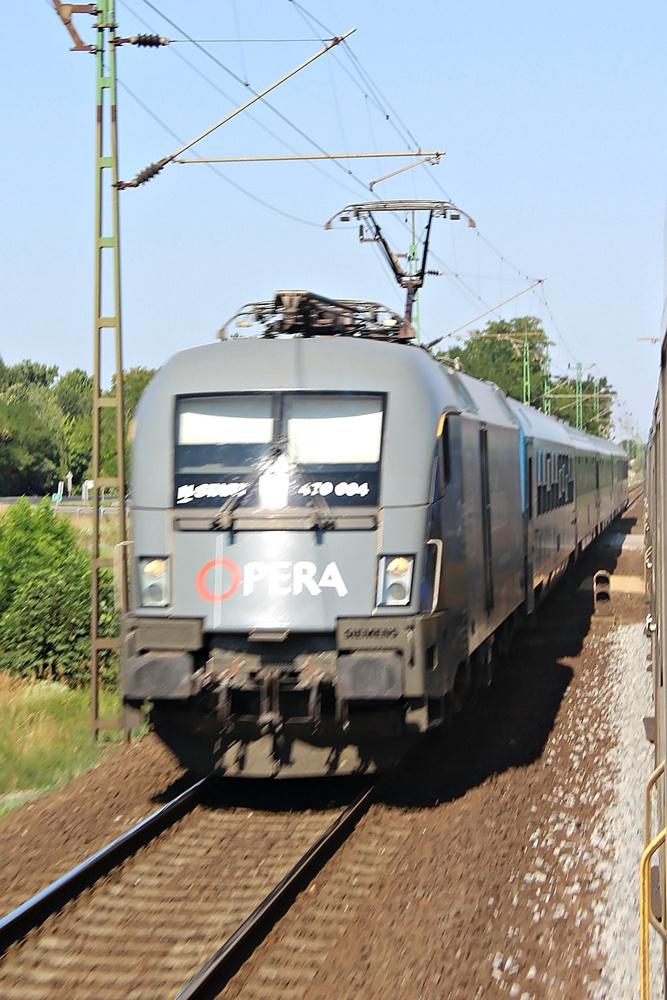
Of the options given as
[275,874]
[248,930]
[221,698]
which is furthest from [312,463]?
[248,930]

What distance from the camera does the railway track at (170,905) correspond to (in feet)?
17.2

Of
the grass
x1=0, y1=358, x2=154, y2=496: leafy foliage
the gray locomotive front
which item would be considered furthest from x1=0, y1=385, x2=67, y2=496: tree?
the gray locomotive front

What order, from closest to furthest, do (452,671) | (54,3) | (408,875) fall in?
(408,875)
(452,671)
(54,3)

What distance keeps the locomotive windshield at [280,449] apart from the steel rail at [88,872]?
203 centimetres

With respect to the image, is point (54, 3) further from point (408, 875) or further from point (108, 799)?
point (408, 875)

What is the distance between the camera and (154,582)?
776 cm

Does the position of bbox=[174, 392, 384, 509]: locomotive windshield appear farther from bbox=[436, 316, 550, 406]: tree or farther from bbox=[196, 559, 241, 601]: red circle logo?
bbox=[436, 316, 550, 406]: tree

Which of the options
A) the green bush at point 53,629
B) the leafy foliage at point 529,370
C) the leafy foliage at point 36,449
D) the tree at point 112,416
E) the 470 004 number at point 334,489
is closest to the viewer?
the 470 004 number at point 334,489

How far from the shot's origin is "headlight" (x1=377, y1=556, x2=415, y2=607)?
7.46 meters

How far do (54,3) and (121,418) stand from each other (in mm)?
3600

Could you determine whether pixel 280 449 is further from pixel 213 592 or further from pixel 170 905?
pixel 170 905

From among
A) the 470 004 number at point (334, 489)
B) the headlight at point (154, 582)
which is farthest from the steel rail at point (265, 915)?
the 470 004 number at point (334, 489)

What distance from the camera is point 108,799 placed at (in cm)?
820

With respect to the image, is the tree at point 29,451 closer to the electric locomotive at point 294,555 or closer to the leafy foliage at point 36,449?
the leafy foliage at point 36,449
